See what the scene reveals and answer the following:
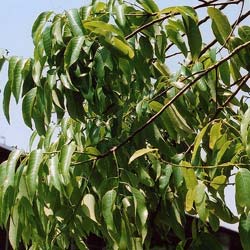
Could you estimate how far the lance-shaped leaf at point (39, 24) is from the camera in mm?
1613

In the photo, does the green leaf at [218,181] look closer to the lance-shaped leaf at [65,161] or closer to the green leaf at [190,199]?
the green leaf at [190,199]

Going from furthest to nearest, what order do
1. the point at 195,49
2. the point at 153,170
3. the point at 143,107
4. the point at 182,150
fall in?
1. the point at 182,150
2. the point at 153,170
3. the point at 143,107
4. the point at 195,49

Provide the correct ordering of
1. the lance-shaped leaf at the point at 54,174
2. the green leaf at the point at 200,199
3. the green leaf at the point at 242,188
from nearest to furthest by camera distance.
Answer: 1. the green leaf at the point at 242,188
2. the green leaf at the point at 200,199
3. the lance-shaped leaf at the point at 54,174

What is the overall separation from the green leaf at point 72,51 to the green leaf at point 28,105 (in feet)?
0.61

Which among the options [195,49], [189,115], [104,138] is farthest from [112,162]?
[195,49]

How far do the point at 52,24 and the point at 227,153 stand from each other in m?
0.49

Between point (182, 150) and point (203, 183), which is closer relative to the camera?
point (203, 183)

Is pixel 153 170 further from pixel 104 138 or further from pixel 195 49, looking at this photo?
pixel 195 49

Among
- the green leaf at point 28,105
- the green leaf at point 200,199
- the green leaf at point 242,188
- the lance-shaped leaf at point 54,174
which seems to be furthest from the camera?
the green leaf at point 28,105

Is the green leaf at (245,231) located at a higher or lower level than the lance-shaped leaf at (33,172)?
lower

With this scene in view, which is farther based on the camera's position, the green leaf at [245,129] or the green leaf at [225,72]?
the green leaf at [225,72]

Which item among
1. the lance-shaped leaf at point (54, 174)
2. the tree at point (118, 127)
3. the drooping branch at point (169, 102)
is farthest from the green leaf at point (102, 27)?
the lance-shaped leaf at point (54, 174)

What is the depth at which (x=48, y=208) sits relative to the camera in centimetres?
159

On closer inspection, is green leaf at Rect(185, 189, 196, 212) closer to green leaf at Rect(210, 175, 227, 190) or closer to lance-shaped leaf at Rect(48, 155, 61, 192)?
green leaf at Rect(210, 175, 227, 190)
